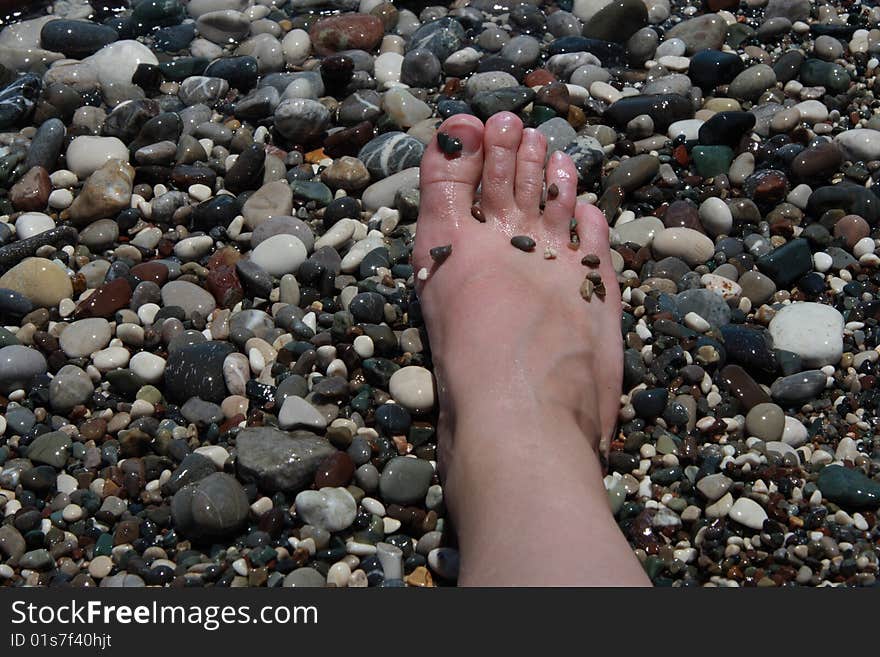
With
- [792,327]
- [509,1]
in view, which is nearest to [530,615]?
[792,327]

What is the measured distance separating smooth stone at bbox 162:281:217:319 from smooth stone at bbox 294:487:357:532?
2.64 feet

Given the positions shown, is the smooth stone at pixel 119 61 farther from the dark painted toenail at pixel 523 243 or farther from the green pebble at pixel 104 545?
the green pebble at pixel 104 545

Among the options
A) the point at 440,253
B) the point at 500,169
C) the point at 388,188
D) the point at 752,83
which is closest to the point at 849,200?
the point at 752,83

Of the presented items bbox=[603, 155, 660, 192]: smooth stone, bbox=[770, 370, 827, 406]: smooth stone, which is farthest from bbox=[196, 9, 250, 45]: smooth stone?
bbox=[770, 370, 827, 406]: smooth stone

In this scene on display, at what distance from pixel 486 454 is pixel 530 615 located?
47 centimetres

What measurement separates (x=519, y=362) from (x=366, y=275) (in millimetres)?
685

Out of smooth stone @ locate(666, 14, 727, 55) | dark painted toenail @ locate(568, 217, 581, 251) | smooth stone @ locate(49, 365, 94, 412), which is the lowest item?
smooth stone @ locate(49, 365, 94, 412)

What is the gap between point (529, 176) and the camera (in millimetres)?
2926

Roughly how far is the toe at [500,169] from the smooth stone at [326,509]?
107 cm

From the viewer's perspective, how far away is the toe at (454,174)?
290 centimetres

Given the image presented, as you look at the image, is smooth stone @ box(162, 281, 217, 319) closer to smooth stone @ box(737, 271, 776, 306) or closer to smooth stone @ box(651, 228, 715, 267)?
smooth stone @ box(651, 228, 715, 267)

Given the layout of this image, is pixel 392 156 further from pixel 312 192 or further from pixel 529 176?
pixel 529 176

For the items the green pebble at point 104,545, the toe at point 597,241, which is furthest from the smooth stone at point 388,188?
the green pebble at point 104,545

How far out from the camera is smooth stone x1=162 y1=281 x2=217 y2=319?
2.86 m
